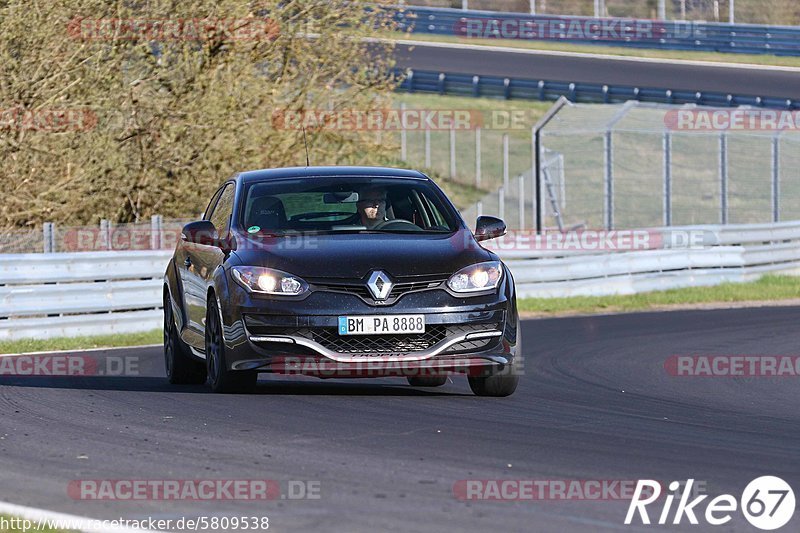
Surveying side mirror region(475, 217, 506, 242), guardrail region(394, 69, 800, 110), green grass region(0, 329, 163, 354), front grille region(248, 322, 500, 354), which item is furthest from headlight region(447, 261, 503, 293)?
guardrail region(394, 69, 800, 110)

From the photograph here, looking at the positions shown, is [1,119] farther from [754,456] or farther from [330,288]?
[754,456]

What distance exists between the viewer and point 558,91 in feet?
138

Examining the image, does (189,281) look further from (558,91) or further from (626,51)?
(626,51)

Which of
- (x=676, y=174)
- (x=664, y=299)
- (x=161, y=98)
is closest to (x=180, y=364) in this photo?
(x=161, y=98)

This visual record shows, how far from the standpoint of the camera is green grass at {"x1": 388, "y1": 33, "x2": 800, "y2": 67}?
47.2 meters

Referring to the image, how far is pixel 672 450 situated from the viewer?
800cm

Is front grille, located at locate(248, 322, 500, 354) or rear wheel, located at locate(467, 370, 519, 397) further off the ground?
front grille, located at locate(248, 322, 500, 354)

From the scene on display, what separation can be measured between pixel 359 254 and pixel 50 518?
4144 millimetres

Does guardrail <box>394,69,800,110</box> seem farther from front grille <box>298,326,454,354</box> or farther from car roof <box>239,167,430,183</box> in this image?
front grille <box>298,326,454,354</box>

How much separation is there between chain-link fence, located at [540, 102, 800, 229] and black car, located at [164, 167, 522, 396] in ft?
56.4

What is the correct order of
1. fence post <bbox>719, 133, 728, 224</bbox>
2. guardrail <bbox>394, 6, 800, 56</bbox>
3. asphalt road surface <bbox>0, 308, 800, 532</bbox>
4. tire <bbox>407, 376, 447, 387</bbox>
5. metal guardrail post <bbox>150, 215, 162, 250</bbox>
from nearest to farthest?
asphalt road surface <bbox>0, 308, 800, 532</bbox>
tire <bbox>407, 376, 447, 387</bbox>
metal guardrail post <bbox>150, 215, 162, 250</bbox>
fence post <bbox>719, 133, 728, 224</bbox>
guardrail <bbox>394, 6, 800, 56</bbox>

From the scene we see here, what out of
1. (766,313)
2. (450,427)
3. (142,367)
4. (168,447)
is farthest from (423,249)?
(766,313)

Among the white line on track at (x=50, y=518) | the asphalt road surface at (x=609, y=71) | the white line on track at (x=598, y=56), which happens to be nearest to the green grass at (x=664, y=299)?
the asphalt road surface at (x=609, y=71)

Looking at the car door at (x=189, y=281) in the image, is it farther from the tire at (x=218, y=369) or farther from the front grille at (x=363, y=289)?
the front grille at (x=363, y=289)
